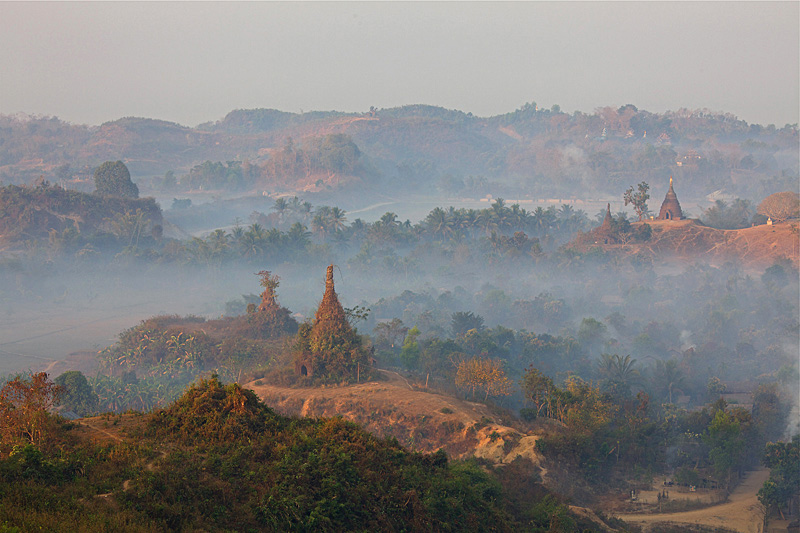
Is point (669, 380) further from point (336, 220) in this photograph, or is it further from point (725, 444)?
point (336, 220)

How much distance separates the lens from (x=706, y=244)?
94.6 meters

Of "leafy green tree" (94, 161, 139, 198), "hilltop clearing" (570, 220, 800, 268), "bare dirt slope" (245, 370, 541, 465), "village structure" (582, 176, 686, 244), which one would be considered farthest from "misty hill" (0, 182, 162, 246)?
"bare dirt slope" (245, 370, 541, 465)

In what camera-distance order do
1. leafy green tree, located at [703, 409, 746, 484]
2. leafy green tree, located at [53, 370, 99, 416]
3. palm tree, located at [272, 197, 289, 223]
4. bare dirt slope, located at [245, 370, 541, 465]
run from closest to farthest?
bare dirt slope, located at [245, 370, 541, 465]
leafy green tree, located at [703, 409, 746, 484]
leafy green tree, located at [53, 370, 99, 416]
palm tree, located at [272, 197, 289, 223]

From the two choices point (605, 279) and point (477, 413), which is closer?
point (477, 413)

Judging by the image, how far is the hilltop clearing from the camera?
299ft

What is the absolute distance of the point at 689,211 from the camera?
584 feet

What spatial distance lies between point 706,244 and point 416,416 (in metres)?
74.5

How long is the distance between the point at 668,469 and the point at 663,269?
214 feet

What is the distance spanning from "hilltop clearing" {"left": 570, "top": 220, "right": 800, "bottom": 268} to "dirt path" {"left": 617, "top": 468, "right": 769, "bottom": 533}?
66027mm

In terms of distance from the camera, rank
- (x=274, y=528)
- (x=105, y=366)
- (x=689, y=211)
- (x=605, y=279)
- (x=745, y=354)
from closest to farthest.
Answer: (x=274, y=528) < (x=105, y=366) < (x=745, y=354) < (x=605, y=279) < (x=689, y=211)

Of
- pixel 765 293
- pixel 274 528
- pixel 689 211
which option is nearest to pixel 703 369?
pixel 765 293

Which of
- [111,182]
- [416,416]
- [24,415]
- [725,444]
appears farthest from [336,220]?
[24,415]

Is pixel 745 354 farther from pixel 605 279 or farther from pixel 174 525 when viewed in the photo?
pixel 174 525

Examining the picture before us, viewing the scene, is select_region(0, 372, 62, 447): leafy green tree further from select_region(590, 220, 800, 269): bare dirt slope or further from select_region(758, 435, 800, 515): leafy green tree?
select_region(590, 220, 800, 269): bare dirt slope
